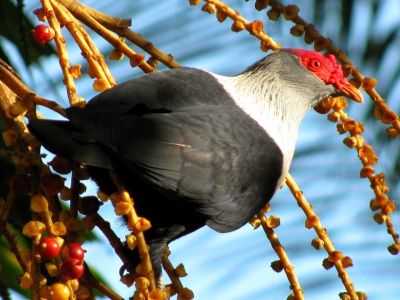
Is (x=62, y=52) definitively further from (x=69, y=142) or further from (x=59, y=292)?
(x=59, y=292)

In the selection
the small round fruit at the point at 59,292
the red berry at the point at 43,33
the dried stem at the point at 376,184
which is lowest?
the small round fruit at the point at 59,292

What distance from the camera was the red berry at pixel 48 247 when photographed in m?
1.52

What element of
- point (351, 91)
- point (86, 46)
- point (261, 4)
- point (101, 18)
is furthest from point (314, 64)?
point (86, 46)

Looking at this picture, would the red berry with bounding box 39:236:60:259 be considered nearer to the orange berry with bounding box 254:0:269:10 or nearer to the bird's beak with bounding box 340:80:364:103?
the orange berry with bounding box 254:0:269:10

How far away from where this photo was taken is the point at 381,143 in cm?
222

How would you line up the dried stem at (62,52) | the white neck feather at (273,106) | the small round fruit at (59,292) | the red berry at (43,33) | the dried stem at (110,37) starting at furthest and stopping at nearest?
the white neck feather at (273,106) → the dried stem at (110,37) → the red berry at (43,33) → the dried stem at (62,52) → the small round fruit at (59,292)

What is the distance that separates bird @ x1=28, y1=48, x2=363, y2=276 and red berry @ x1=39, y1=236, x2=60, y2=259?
255 mm

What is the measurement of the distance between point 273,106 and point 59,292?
3.24 ft

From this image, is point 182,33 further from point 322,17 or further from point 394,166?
point 394,166

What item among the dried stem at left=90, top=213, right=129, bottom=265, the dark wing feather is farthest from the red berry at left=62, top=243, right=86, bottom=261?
the dark wing feather

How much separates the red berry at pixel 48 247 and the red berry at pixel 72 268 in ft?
0.08

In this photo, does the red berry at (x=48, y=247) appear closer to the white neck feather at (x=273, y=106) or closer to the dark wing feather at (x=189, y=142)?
the dark wing feather at (x=189, y=142)

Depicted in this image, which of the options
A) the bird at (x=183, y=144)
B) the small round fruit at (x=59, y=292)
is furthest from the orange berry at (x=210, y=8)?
the small round fruit at (x=59, y=292)

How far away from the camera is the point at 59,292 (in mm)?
1489
